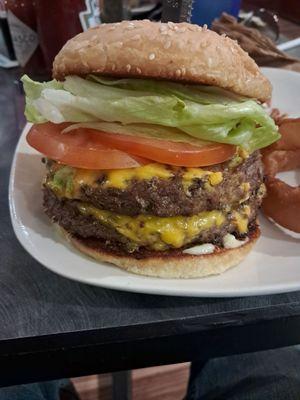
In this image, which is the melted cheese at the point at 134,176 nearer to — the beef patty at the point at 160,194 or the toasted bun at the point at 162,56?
the beef patty at the point at 160,194

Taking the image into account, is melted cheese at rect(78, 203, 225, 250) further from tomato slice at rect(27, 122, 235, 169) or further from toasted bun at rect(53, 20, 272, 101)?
toasted bun at rect(53, 20, 272, 101)

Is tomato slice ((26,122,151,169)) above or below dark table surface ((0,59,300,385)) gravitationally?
above

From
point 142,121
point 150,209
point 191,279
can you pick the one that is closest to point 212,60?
point 142,121

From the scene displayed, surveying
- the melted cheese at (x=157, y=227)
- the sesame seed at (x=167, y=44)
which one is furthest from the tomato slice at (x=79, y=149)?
the sesame seed at (x=167, y=44)

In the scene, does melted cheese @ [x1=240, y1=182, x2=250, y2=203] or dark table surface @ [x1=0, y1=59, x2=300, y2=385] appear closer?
dark table surface @ [x1=0, y1=59, x2=300, y2=385]

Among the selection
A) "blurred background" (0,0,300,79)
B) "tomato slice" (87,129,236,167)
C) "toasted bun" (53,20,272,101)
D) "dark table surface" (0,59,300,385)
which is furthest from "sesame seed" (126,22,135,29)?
"blurred background" (0,0,300,79)

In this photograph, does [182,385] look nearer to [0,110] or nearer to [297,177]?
[297,177]
